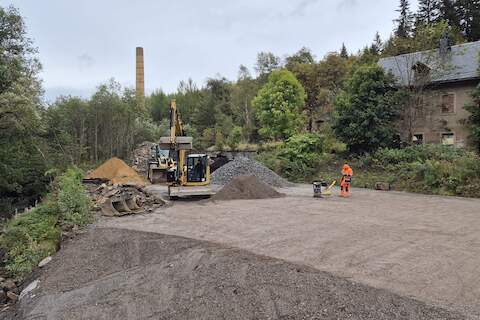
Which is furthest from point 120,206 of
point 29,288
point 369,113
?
point 369,113

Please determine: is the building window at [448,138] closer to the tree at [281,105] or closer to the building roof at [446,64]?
the building roof at [446,64]

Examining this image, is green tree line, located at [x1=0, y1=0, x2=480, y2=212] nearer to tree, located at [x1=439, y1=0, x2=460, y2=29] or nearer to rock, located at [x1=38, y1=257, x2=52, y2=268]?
tree, located at [x1=439, y1=0, x2=460, y2=29]

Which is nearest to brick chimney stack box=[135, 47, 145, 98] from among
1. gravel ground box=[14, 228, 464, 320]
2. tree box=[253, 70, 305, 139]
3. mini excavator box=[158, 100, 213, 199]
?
tree box=[253, 70, 305, 139]

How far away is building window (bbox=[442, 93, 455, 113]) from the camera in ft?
74.9

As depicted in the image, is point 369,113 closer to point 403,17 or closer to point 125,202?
point 125,202

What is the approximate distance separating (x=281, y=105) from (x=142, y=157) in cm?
1174

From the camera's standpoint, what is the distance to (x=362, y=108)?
68.9ft

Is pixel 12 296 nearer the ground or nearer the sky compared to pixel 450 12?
nearer the ground

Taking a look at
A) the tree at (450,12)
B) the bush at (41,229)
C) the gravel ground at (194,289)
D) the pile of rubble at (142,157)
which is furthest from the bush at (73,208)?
the tree at (450,12)

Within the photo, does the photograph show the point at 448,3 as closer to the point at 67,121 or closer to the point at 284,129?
the point at 284,129

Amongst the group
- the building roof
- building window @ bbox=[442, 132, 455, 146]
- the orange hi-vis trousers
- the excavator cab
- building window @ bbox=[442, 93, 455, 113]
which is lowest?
the orange hi-vis trousers

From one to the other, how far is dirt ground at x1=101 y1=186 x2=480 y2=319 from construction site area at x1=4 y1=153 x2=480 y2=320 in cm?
3

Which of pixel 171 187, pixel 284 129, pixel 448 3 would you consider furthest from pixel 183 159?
pixel 448 3

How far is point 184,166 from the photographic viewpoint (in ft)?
50.7
